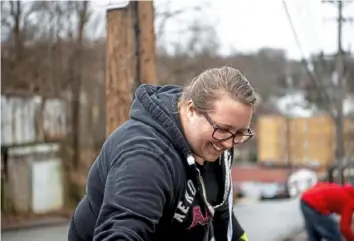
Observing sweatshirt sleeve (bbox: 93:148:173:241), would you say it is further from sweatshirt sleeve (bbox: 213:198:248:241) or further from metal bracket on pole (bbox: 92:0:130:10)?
metal bracket on pole (bbox: 92:0:130:10)

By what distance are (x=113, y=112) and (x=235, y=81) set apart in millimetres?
3335

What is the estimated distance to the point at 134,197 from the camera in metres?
1.99

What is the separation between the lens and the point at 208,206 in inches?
90.7

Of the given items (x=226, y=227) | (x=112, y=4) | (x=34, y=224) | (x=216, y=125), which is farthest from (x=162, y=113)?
(x=34, y=224)

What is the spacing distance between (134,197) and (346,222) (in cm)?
557

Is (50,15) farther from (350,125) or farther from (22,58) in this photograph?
(350,125)

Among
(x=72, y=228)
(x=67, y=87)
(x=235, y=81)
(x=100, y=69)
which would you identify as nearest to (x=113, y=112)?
(x=72, y=228)

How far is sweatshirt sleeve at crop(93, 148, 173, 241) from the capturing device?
6.47 ft

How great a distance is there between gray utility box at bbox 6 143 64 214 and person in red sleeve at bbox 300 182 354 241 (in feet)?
44.2

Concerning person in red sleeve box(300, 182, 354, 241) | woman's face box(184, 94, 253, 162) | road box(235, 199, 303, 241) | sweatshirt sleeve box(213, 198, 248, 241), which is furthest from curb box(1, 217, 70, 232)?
woman's face box(184, 94, 253, 162)

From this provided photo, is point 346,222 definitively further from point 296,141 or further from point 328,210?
point 296,141

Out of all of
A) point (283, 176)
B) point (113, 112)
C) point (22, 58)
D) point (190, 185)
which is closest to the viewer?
point (190, 185)

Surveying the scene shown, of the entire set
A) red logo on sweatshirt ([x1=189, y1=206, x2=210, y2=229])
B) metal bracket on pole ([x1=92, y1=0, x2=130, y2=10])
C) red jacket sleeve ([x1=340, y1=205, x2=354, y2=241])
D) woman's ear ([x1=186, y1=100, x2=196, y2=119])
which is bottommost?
red jacket sleeve ([x1=340, y1=205, x2=354, y2=241])

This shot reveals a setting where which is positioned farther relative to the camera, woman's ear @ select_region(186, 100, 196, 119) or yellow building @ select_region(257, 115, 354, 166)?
yellow building @ select_region(257, 115, 354, 166)
